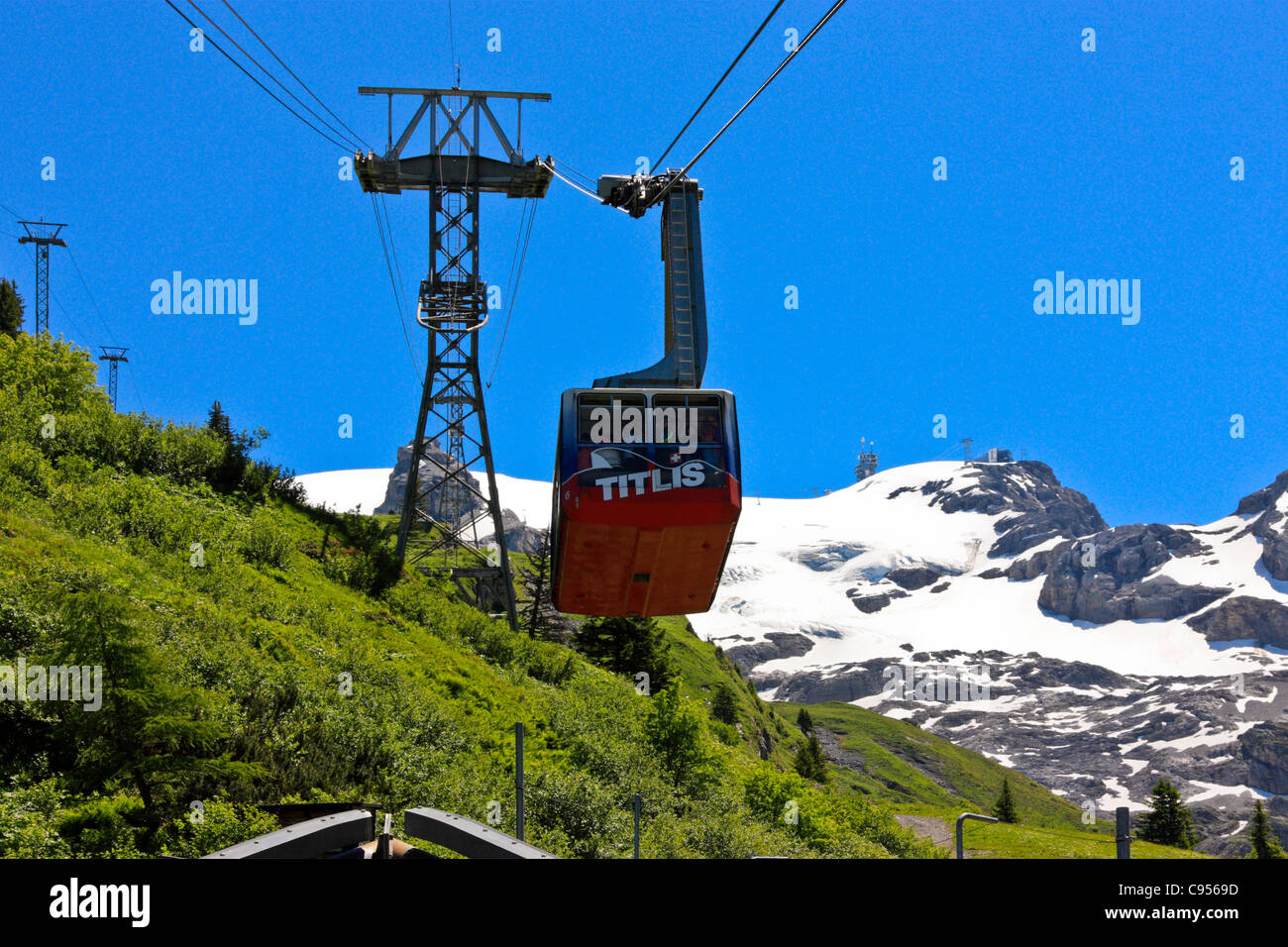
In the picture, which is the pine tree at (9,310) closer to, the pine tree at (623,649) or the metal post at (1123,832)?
the pine tree at (623,649)

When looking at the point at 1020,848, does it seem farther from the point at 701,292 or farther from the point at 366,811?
the point at 366,811

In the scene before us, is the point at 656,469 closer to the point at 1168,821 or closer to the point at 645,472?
the point at 645,472

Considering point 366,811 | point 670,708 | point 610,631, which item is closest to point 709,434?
point 366,811

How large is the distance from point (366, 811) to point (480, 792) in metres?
21.3

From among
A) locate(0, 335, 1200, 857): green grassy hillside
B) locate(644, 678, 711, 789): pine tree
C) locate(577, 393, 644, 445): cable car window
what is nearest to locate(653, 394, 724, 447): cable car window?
locate(577, 393, 644, 445): cable car window

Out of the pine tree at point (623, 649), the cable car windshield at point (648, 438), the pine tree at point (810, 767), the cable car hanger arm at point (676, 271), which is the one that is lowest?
the pine tree at point (810, 767)

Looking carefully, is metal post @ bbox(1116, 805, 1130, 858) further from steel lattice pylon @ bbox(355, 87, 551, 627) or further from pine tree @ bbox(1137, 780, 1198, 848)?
pine tree @ bbox(1137, 780, 1198, 848)

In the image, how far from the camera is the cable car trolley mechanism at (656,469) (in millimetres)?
18734

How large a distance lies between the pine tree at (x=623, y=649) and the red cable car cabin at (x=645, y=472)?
49.6 m

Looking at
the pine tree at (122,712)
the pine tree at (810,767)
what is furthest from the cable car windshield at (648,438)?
the pine tree at (810,767)

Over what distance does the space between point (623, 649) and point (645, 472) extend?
51.6 metres

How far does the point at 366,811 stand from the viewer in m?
7.00

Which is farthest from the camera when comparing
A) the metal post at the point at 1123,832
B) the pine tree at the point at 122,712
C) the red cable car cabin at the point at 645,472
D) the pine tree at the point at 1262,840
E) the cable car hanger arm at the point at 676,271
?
the pine tree at the point at 1262,840

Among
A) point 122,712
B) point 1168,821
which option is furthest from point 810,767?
point 122,712
